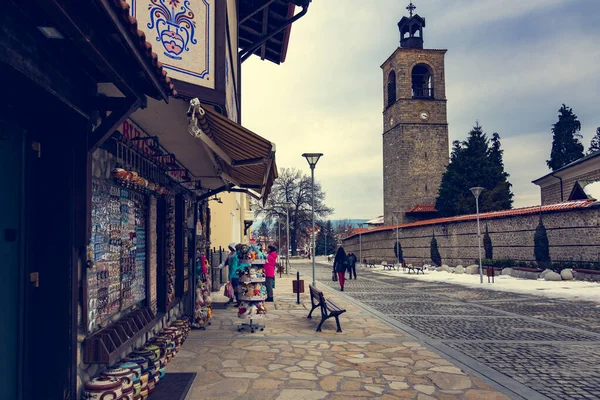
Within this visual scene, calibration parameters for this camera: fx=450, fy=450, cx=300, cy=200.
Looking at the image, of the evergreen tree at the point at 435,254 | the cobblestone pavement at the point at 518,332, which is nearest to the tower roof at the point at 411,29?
the evergreen tree at the point at 435,254

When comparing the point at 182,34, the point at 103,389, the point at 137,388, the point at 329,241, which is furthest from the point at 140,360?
the point at 329,241

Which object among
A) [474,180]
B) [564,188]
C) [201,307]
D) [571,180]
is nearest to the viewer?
[201,307]

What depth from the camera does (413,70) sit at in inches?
2057

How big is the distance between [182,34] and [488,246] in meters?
25.4

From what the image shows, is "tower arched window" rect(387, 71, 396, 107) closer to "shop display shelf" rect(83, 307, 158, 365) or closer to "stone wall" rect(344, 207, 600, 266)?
"stone wall" rect(344, 207, 600, 266)

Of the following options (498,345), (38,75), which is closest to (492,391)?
(498,345)

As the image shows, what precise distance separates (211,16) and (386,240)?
126 feet

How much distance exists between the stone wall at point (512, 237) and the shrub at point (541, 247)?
0.21 m

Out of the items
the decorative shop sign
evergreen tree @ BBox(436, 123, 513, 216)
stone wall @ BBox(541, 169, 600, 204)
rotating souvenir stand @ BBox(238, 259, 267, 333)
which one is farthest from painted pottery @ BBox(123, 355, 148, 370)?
evergreen tree @ BBox(436, 123, 513, 216)

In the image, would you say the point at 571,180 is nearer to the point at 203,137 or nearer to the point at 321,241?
the point at 203,137

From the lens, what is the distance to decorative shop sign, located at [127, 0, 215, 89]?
5.73 metres

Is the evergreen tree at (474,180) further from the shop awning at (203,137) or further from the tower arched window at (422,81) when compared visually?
the shop awning at (203,137)

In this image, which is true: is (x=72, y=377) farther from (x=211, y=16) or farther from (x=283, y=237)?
(x=283, y=237)

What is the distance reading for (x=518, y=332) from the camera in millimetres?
8586
